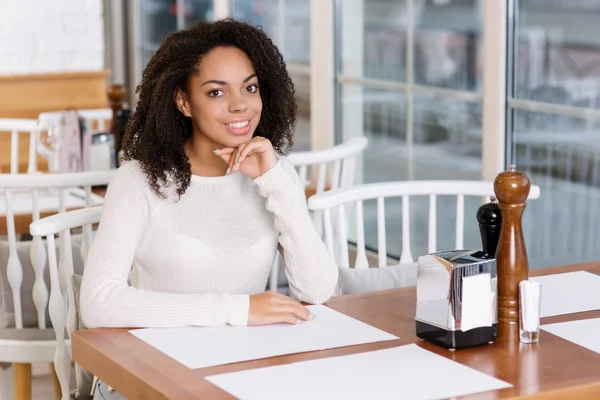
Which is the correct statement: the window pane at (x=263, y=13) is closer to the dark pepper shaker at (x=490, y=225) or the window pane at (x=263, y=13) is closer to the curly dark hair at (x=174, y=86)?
the curly dark hair at (x=174, y=86)

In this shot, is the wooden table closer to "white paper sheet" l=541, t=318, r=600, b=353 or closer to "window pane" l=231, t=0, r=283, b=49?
"white paper sheet" l=541, t=318, r=600, b=353

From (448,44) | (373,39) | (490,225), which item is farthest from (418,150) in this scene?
(490,225)

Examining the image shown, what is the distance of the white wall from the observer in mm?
4840

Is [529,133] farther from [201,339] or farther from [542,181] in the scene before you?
[201,339]

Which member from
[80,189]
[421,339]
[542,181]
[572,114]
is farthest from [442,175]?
[421,339]

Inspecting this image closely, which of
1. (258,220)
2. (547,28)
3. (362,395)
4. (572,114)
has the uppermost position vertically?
(547,28)

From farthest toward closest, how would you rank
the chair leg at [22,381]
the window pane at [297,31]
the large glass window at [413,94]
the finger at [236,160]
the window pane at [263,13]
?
the window pane at [263,13] < the window pane at [297,31] < the large glass window at [413,94] < the chair leg at [22,381] < the finger at [236,160]

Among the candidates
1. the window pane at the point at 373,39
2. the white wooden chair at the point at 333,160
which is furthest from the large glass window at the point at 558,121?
the window pane at the point at 373,39

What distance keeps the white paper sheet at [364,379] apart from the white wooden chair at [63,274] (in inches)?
28.9

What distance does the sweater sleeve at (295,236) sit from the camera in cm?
196

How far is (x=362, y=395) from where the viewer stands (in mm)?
1360

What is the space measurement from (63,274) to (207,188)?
0.46m

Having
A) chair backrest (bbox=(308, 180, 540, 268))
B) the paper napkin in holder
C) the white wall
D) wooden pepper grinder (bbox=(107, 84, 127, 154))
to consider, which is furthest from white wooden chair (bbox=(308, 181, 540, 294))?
the white wall

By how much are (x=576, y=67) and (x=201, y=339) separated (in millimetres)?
1605
